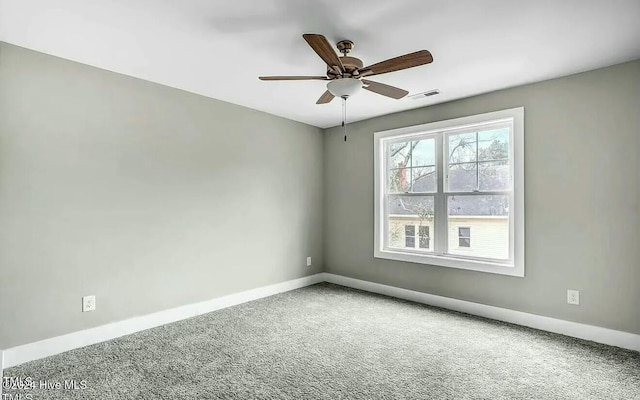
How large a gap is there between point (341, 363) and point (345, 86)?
80.3 inches

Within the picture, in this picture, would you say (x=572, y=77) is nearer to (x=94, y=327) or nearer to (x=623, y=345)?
(x=623, y=345)

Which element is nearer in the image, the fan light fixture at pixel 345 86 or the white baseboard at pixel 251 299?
the fan light fixture at pixel 345 86

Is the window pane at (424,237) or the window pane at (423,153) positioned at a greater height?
the window pane at (423,153)

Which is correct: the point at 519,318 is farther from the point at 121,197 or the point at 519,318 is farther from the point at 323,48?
the point at 121,197

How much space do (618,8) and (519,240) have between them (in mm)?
2035

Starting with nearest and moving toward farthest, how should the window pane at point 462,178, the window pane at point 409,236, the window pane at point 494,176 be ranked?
the window pane at point 494,176
the window pane at point 462,178
the window pane at point 409,236

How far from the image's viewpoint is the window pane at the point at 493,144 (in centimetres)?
368

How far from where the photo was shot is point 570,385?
2.36 metres

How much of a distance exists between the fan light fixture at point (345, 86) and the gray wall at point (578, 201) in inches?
70.8

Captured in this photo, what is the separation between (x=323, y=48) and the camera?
2.21 meters

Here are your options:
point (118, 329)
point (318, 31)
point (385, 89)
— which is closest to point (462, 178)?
point (385, 89)

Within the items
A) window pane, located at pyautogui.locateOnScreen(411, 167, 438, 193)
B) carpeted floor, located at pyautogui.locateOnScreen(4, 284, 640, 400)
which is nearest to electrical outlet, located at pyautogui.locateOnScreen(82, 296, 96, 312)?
carpeted floor, located at pyautogui.locateOnScreen(4, 284, 640, 400)

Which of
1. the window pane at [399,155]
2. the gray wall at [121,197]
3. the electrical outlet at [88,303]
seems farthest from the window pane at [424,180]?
the electrical outlet at [88,303]

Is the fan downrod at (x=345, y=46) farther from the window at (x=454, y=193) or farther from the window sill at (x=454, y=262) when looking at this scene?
the window sill at (x=454, y=262)
